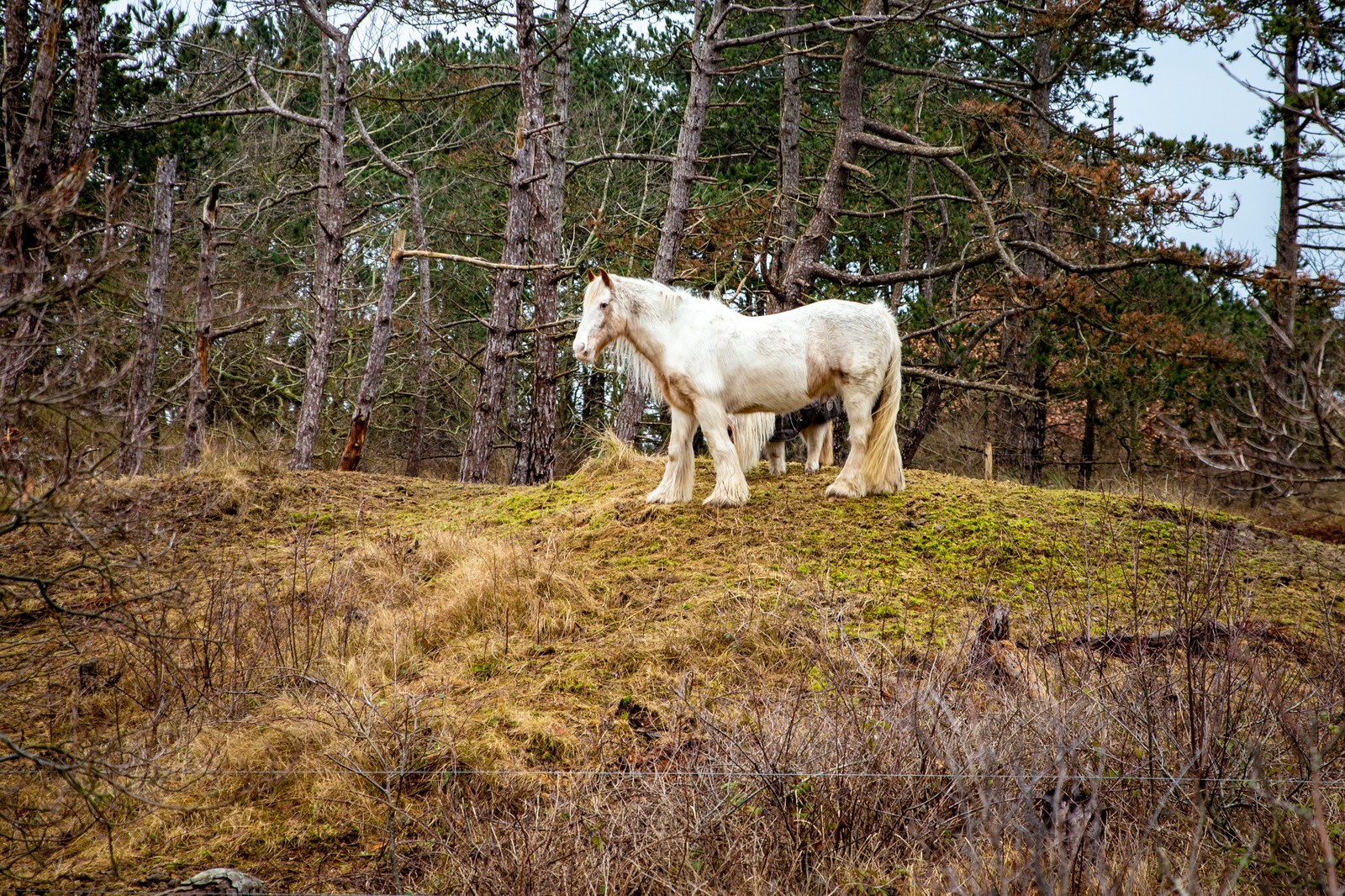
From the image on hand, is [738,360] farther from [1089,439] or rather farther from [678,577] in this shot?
[1089,439]

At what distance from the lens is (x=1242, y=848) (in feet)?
11.1

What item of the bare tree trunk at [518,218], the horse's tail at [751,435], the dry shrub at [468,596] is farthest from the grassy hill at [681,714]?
the bare tree trunk at [518,218]

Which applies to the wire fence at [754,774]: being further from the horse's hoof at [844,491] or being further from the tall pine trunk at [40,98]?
the horse's hoof at [844,491]

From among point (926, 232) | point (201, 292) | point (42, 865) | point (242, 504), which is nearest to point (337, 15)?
point (201, 292)

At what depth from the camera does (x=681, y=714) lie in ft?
15.3

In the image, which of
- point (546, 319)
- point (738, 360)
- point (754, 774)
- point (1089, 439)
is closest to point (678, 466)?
point (738, 360)

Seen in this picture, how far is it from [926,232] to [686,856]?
45.6 ft

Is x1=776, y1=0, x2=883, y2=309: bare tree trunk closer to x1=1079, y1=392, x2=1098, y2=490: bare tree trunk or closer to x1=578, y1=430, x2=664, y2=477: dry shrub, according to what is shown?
x1=578, y1=430, x2=664, y2=477: dry shrub

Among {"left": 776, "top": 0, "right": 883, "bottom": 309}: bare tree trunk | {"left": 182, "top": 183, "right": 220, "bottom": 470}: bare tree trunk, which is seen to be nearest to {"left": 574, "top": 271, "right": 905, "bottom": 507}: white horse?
{"left": 776, "top": 0, "right": 883, "bottom": 309}: bare tree trunk

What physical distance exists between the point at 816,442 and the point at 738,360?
5.87 feet

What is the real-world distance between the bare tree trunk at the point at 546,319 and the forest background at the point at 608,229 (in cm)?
5

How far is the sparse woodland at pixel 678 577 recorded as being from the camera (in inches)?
133

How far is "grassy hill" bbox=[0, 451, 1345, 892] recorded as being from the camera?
3371mm

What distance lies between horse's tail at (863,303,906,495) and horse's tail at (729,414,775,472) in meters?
1.02
